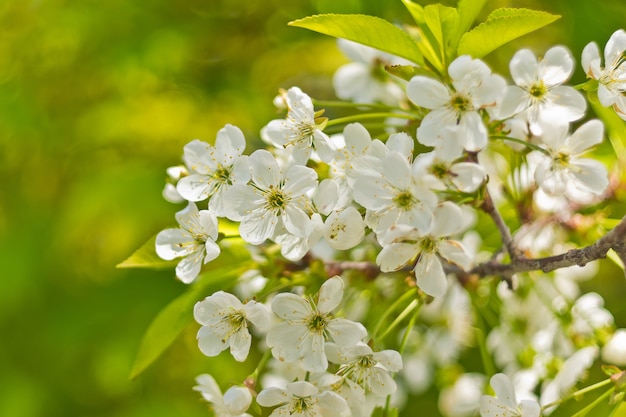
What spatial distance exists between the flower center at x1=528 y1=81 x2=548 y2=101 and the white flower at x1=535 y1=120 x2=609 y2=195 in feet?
0.23

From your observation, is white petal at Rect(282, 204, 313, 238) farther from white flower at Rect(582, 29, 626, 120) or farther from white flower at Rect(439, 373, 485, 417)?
white flower at Rect(439, 373, 485, 417)

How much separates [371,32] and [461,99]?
0.76ft

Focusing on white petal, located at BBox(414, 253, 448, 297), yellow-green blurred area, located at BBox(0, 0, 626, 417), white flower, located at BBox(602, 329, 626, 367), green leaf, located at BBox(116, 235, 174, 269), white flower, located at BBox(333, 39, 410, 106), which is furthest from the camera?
yellow-green blurred area, located at BBox(0, 0, 626, 417)

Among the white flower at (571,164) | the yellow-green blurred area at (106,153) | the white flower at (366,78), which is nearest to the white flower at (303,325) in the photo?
the white flower at (571,164)

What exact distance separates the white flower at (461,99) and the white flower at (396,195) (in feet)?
0.20

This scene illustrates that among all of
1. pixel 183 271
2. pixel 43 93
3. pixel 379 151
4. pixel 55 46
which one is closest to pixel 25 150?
pixel 43 93

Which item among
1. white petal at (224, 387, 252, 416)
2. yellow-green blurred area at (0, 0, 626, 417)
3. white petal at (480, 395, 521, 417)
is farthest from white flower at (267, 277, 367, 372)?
yellow-green blurred area at (0, 0, 626, 417)

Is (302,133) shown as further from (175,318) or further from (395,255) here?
(175,318)

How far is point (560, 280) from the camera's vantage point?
203cm

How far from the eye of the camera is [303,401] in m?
1.30

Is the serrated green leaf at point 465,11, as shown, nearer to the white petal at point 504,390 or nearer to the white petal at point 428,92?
the white petal at point 428,92

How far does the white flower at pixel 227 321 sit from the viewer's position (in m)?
1.29

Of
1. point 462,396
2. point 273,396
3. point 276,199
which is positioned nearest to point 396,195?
point 276,199

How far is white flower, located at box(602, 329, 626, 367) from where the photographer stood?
1.65 meters
